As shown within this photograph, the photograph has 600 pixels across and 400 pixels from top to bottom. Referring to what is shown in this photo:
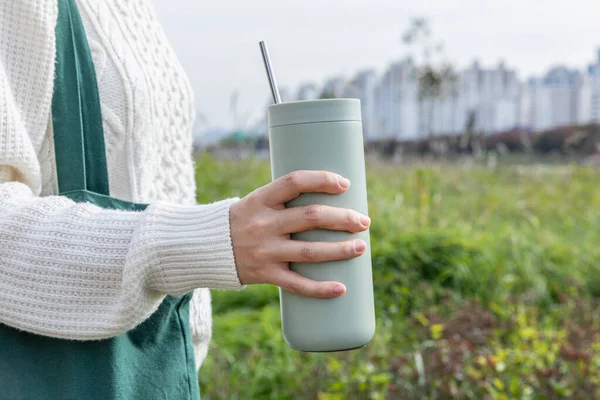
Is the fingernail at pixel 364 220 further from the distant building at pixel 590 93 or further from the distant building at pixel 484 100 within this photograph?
the distant building at pixel 590 93

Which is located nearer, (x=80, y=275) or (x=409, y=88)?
(x=80, y=275)

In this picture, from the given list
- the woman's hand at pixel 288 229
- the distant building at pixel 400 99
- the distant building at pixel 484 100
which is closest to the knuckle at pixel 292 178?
the woman's hand at pixel 288 229

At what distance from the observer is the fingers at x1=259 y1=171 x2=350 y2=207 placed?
916mm

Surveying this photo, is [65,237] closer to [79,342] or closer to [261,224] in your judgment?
[79,342]

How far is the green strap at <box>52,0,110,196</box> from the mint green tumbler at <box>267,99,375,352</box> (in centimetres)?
29

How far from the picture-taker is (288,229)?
93cm

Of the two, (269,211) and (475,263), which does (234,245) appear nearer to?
(269,211)

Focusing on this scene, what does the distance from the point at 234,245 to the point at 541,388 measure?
1.92 m

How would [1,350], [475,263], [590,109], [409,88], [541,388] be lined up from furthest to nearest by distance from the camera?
[590,109]
[409,88]
[475,263]
[541,388]
[1,350]

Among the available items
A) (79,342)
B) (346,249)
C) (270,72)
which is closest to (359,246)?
(346,249)

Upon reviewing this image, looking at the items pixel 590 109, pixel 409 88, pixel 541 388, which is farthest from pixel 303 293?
pixel 590 109

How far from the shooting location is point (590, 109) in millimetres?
13289

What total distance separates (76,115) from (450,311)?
287 centimetres

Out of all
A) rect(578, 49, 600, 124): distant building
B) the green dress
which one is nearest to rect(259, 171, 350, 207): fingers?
the green dress
